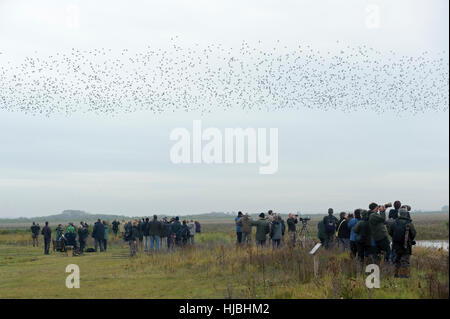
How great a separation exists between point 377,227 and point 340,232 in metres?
4.06

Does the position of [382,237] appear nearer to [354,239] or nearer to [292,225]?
[354,239]

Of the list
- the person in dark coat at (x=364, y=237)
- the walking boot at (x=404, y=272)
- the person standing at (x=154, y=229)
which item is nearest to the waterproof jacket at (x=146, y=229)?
the person standing at (x=154, y=229)

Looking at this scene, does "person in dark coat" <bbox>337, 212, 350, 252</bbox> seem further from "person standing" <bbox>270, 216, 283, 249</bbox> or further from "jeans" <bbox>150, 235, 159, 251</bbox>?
"jeans" <bbox>150, 235, 159, 251</bbox>

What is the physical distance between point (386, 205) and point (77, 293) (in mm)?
8106

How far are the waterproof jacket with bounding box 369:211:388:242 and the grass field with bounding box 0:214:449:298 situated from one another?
2.51 feet

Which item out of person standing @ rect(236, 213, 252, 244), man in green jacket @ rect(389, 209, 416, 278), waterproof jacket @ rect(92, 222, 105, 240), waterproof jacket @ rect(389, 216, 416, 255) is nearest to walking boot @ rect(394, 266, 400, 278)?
man in green jacket @ rect(389, 209, 416, 278)

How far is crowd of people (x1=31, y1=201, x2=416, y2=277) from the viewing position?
12852 mm

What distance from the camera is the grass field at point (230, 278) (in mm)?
10727

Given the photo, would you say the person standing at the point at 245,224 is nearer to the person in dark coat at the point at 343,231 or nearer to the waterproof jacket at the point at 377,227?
the person in dark coat at the point at 343,231

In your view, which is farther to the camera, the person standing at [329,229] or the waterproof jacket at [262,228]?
the waterproof jacket at [262,228]

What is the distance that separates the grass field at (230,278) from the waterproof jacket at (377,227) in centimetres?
76

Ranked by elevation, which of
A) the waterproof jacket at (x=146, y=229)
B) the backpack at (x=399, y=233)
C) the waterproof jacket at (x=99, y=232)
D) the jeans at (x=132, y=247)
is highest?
the backpack at (x=399, y=233)

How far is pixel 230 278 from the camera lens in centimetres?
1423
